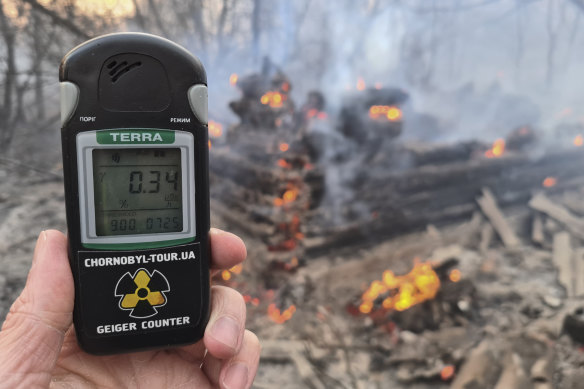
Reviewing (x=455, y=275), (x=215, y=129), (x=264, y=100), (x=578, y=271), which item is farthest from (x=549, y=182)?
(x=215, y=129)

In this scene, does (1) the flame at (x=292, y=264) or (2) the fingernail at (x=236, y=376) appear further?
(1) the flame at (x=292, y=264)

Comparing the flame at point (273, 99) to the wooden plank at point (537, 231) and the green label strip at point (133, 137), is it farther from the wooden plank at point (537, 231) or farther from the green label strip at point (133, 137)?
the green label strip at point (133, 137)

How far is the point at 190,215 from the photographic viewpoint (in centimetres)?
169

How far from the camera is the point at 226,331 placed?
1.53m

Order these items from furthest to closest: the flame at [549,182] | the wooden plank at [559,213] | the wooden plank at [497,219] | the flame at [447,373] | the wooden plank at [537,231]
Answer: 1. the flame at [549,182]
2. the wooden plank at [559,213]
3. the wooden plank at [537,231]
4. the wooden plank at [497,219]
5. the flame at [447,373]

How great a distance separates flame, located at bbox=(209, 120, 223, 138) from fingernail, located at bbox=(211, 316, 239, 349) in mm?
10219

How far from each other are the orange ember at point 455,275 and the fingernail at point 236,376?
→ 214 inches

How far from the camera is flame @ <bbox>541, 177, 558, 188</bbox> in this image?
11452 mm

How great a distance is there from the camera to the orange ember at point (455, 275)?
20.4 ft

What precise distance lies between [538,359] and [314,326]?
2904 mm

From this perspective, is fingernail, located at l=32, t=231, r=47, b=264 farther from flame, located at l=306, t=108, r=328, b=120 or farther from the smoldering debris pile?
flame, located at l=306, t=108, r=328, b=120

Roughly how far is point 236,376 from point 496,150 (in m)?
12.2

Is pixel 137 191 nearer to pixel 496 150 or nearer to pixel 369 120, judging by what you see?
pixel 369 120

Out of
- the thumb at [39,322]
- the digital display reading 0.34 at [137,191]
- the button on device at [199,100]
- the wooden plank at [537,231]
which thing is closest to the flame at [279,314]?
the digital display reading 0.34 at [137,191]
